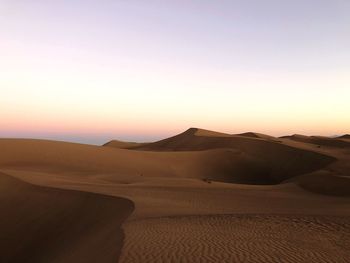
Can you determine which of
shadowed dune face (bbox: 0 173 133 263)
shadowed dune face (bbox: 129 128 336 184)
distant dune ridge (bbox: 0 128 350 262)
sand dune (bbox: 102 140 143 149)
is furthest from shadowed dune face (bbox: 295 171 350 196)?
sand dune (bbox: 102 140 143 149)

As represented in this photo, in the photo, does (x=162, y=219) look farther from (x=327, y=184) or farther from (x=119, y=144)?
(x=119, y=144)

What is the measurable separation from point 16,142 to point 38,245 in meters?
28.3

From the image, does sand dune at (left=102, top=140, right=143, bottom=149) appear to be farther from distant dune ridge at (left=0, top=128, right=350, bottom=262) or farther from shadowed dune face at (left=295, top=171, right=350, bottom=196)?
shadowed dune face at (left=295, top=171, right=350, bottom=196)

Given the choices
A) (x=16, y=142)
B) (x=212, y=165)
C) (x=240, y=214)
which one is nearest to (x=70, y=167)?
(x=16, y=142)

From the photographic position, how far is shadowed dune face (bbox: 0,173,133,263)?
11.4 metres

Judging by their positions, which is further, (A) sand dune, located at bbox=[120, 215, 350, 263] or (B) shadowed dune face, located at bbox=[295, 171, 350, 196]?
(B) shadowed dune face, located at bbox=[295, 171, 350, 196]

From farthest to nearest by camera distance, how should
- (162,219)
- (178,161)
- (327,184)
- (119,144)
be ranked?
(119,144) → (178,161) → (327,184) → (162,219)

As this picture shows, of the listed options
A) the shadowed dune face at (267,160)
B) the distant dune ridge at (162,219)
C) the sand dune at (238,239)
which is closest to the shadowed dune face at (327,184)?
the distant dune ridge at (162,219)

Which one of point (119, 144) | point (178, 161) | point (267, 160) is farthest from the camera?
point (119, 144)

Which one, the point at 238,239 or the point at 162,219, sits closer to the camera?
the point at 238,239

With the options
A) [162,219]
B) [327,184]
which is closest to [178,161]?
[327,184]

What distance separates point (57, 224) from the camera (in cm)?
1591

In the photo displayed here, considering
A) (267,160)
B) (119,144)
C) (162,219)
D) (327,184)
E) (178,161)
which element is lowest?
(162,219)

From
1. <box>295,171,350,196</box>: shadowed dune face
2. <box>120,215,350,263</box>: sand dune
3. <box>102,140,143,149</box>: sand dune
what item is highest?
<box>102,140,143,149</box>: sand dune
